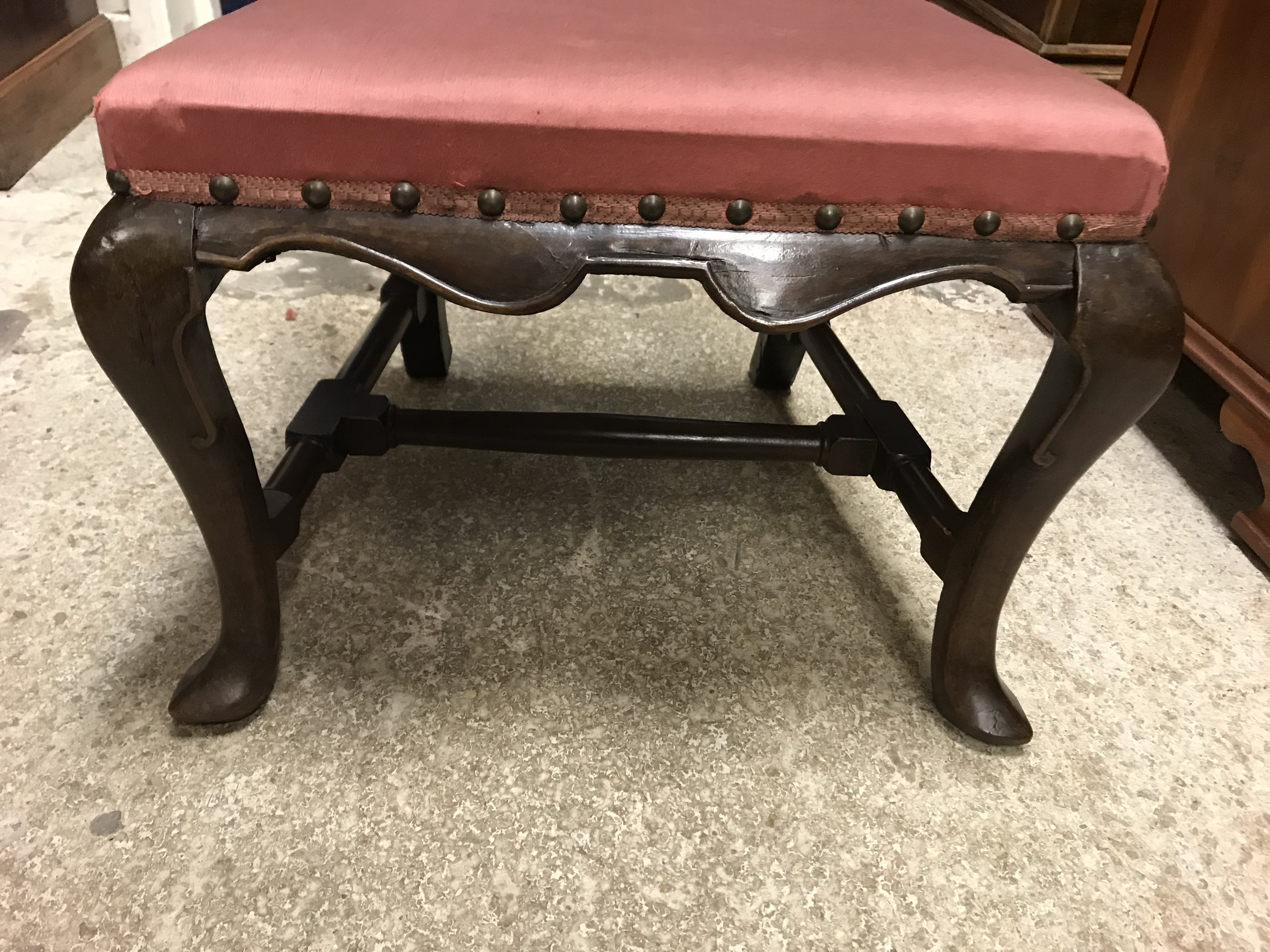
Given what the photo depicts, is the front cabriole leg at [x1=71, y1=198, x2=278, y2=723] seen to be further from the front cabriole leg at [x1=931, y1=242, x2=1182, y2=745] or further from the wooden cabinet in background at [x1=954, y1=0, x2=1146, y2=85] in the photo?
the wooden cabinet in background at [x1=954, y1=0, x2=1146, y2=85]

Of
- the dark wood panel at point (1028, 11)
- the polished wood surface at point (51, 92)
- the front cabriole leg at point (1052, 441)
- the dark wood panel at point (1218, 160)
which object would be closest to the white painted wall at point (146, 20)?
the polished wood surface at point (51, 92)

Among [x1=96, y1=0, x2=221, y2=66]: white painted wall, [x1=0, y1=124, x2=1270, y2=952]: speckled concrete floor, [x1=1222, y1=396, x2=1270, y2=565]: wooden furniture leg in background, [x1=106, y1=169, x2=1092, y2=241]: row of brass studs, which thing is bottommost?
[x1=0, y1=124, x2=1270, y2=952]: speckled concrete floor

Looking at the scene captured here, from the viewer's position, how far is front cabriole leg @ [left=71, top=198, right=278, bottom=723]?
0.50 metres

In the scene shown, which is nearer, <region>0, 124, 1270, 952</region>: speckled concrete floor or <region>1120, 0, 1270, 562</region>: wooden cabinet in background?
<region>0, 124, 1270, 952</region>: speckled concrete floor

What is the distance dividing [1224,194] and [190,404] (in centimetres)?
118

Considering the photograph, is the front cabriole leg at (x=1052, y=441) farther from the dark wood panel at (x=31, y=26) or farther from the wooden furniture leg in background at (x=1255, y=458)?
the dark wood panel at (x=31, y=26)

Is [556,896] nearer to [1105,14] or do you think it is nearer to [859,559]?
[859,559]

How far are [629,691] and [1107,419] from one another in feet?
1.42

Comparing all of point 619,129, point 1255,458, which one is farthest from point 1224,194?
point 619,129

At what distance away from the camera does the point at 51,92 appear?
5.66 ft

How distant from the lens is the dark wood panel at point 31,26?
1582 mm

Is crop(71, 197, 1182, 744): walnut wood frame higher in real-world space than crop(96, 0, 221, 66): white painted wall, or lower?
higher

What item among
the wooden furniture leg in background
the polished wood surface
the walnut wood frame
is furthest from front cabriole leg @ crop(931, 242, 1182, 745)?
the polished wood surface

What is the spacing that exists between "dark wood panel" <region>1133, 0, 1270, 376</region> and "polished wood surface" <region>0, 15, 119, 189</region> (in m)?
1.71
